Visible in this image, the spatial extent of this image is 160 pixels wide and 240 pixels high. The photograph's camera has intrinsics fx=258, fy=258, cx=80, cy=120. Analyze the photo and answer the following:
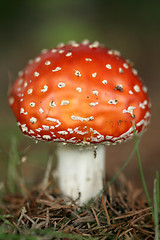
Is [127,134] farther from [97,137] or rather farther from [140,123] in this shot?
[97,137]

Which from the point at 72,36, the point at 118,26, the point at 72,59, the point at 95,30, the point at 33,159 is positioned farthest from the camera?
the point at 118,26

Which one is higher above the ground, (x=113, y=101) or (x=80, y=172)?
(x=113, y=101)

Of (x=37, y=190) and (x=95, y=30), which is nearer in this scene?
(x=37, y=190)

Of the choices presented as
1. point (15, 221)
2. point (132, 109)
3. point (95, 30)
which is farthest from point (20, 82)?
point (95, 30)

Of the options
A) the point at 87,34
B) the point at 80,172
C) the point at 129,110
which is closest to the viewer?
the point at 129,110

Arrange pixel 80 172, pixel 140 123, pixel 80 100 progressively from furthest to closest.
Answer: pixel 80 172
pixel 140 123
pixel 80 100

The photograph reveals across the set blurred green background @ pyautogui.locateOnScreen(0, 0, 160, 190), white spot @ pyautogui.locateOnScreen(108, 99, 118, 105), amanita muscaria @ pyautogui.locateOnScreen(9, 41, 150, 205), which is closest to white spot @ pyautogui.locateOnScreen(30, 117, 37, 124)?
amanita muscaria @ pyautogui.locateOnScreen(9, 41, 150, 205)

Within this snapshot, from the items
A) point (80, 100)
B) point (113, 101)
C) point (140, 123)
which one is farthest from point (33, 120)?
point (140, 123)

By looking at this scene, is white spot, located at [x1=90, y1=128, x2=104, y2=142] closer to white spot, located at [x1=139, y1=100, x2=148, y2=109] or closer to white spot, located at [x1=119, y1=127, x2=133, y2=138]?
white spot, located at [x1=119, y1=127, x2=133, y2=138]

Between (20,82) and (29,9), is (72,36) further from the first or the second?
(20,82)
